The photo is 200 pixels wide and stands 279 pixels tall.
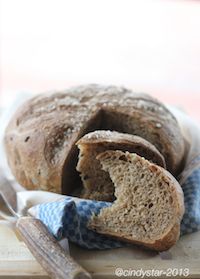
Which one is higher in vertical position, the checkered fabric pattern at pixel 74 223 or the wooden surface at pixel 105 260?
the checkered fabric pattern at pixel 74 223

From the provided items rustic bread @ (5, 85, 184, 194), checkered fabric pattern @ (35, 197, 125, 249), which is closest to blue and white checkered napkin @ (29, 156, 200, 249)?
checkered fabric pattern @ (35, 197, 125, 249)

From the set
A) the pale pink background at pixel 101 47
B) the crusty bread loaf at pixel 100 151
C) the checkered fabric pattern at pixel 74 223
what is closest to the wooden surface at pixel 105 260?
the checkered fabric pattern at pixel 74 223

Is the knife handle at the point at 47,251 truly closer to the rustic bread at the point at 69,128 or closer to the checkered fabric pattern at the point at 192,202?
the rustic bread at the point at 69,128

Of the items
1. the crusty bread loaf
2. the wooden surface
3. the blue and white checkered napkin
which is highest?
the crusty bread loaf

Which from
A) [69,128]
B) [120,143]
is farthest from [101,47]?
[120,143]

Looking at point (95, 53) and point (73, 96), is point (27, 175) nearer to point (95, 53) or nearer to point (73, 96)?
point (73, 96)

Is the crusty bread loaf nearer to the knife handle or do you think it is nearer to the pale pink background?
the knife handle

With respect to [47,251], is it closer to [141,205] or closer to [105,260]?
[105,260]
